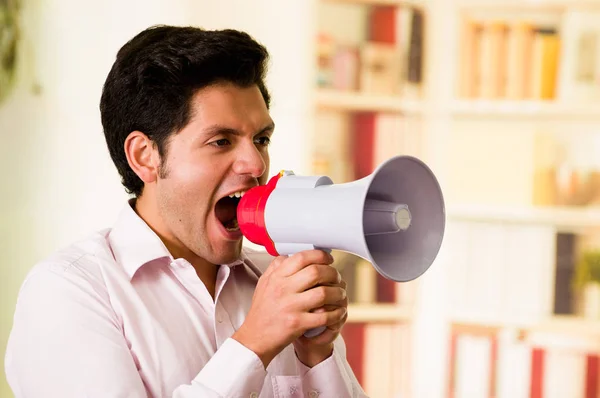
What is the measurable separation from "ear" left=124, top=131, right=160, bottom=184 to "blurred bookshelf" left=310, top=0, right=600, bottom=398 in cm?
151

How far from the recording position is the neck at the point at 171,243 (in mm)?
1366

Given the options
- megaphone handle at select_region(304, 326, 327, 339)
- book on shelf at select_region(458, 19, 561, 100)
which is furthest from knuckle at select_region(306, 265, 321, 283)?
book on shelf at select_region(458, 19, 561, 100)

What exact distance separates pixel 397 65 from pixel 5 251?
1.73 m

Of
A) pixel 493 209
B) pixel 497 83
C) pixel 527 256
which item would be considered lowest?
pixel 527 256

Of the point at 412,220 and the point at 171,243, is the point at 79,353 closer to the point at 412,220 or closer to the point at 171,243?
the point at 171,243

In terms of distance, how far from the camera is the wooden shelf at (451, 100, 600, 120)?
9.14 feet

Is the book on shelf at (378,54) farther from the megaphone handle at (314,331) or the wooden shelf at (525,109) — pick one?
the megaphone handle at (314,331)

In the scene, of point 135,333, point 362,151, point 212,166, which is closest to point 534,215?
point 362,151

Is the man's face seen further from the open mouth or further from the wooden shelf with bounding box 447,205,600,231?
the wooden shelf with bounding box 447,205,600,231

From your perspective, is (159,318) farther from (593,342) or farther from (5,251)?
(593,342)

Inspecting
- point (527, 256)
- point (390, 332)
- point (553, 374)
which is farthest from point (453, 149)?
point (553, 374)

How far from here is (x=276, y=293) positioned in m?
1.10

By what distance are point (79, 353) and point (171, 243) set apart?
1.08 feet

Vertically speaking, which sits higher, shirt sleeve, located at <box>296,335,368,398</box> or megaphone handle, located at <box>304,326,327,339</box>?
megaphone handle, located at <box>304,326,327,339</box>
